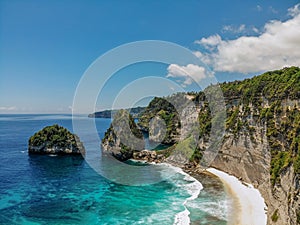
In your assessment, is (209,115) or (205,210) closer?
(205,210)

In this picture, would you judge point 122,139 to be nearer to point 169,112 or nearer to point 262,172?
point 262,172

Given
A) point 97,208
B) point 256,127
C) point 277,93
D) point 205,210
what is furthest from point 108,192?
point 277,93

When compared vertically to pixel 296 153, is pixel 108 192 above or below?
below

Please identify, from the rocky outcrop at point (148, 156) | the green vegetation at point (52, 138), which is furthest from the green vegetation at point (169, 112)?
the green vegetation at point (52, 138)

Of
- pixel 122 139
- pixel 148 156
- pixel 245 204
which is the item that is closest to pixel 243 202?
pixel 245 204

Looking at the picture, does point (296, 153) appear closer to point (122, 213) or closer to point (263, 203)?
point (263, 203)

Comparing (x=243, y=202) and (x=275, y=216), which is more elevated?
(x=275, y=216)

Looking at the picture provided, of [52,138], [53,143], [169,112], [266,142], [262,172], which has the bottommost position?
[262,172]

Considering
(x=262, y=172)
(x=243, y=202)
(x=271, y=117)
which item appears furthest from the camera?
(x=262, y=172)
